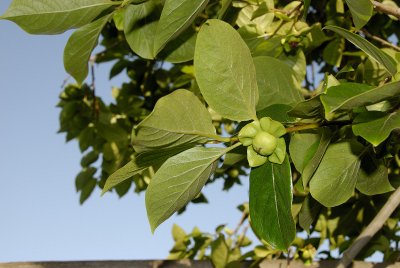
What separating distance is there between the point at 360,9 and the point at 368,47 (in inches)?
4.5

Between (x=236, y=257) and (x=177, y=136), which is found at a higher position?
(x=177, y=136)

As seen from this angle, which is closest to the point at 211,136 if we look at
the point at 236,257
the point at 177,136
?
the point at 177,136

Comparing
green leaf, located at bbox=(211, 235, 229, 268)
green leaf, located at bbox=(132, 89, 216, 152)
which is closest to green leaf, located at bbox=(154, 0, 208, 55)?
green leaf, located at bbox=(132, 89, 216, 152)

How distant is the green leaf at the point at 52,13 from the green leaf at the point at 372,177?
0.50 meters

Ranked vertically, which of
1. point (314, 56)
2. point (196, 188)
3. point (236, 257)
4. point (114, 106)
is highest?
point (196, 188)

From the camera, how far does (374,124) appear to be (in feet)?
2.47

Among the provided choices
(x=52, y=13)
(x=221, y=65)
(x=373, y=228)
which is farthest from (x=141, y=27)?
(x=373, y=228)

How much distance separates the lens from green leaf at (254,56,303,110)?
948 millimetres

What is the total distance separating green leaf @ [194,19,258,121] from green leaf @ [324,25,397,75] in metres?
0.12

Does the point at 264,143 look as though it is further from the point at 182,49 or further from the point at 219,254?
the point at 219,254

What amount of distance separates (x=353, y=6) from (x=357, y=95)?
9.1 inches

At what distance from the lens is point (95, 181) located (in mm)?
2303

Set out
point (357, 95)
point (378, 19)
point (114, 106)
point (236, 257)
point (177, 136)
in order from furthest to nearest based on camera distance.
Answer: point (114, 106) < point (378, 19) < point (236, 257) < point (177, 136) < point (357, 95)

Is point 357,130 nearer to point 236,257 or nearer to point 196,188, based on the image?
point 196,188
